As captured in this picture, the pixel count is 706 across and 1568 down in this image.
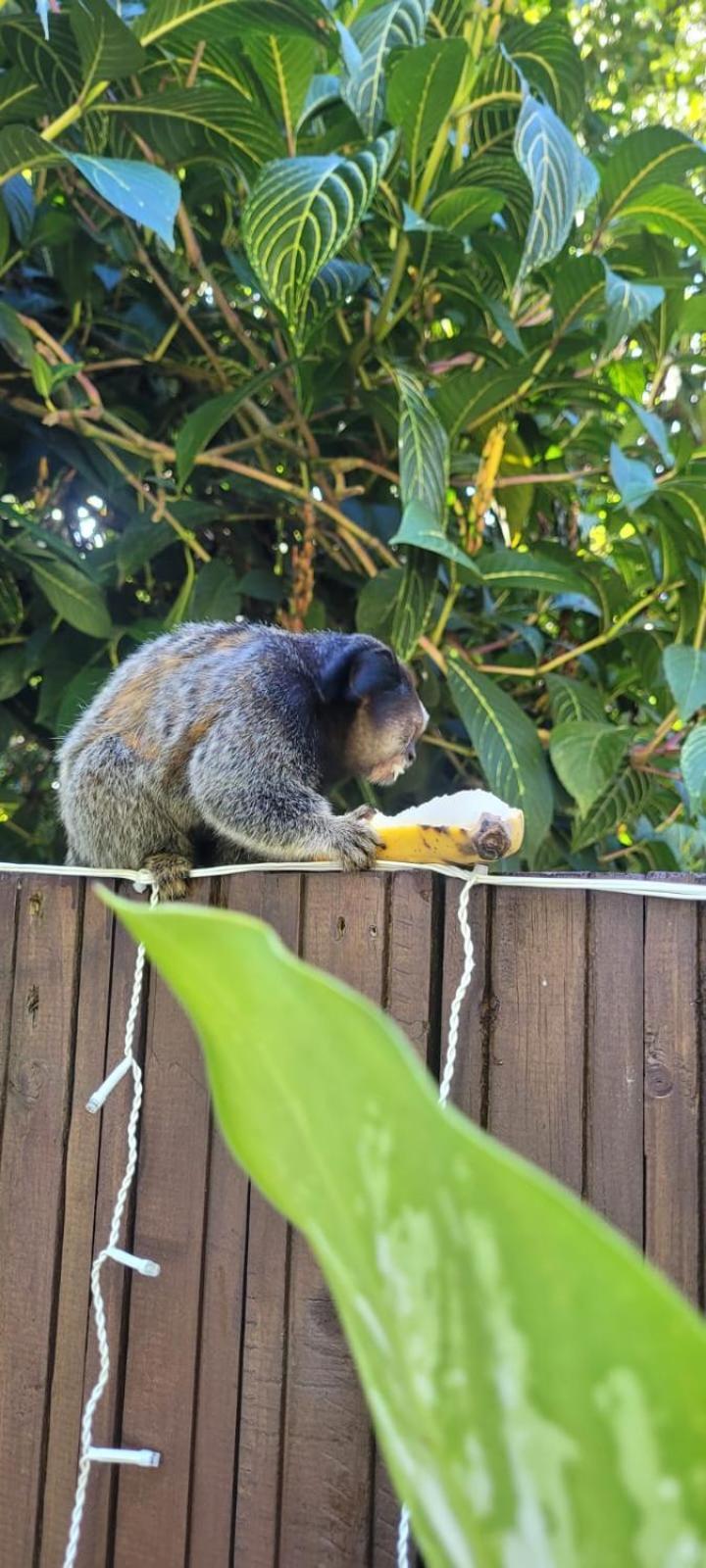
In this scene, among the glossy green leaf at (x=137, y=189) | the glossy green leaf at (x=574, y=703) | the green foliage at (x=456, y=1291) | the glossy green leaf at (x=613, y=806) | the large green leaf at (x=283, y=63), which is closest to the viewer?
the green foliage at (x=456, y=1291)

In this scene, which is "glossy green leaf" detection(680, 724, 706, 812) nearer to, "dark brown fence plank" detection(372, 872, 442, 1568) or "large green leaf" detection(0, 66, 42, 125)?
"dark brown fence plank" detection(372, 872, 442, 1568)

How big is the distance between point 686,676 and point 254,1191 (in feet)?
5.06

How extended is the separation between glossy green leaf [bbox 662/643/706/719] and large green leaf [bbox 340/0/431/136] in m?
1.43

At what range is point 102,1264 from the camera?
5.96ft

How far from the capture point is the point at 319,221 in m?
2.41

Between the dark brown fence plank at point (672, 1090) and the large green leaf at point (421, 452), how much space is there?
128 centimetres

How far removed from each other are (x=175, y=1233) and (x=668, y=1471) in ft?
5.09

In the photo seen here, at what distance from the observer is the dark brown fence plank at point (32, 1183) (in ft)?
5.95

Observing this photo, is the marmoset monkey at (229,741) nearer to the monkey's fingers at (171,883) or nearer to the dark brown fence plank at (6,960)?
the monkey's fingers at (171,883)

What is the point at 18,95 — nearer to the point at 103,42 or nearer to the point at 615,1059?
the point at 103,42

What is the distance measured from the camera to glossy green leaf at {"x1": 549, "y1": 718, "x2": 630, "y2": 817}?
9.06 feet

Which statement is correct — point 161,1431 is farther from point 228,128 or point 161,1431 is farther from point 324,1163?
point 228,128

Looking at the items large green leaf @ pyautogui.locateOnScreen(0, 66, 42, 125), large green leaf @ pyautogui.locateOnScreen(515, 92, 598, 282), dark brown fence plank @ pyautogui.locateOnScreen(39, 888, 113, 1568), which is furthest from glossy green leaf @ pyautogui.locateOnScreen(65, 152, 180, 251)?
dark brown fence plank @ pyautogui.locateOnScreen(39, 888, 113, 1568)

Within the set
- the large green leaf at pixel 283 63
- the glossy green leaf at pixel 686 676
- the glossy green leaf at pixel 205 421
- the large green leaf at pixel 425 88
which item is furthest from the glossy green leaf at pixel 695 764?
the large green leaf at pixel 283 63
